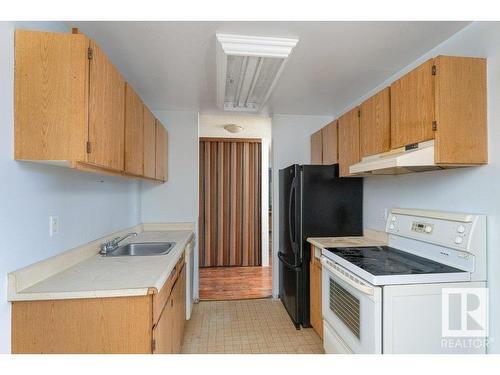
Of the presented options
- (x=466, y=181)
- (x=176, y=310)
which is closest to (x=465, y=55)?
(x=466, y=181)

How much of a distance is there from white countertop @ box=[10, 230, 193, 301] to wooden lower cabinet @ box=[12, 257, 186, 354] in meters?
0.04

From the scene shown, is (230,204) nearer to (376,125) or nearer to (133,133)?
(133,133)

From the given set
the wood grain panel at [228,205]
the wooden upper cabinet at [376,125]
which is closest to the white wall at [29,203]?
the wooden upper cabinet at [376,125]

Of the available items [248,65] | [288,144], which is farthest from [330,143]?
[248,65]

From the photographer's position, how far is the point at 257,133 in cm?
453

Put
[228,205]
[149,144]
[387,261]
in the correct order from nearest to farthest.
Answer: [387,261] < [149,144] < [228,205]

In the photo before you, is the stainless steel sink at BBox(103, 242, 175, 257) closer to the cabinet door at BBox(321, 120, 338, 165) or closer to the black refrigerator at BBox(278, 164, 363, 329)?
the black refrigerator at BBox(278, 164, 363, 329)

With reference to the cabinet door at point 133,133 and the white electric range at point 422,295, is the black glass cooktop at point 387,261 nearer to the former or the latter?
the white electric range at point 422,295

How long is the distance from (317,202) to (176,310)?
1.59m

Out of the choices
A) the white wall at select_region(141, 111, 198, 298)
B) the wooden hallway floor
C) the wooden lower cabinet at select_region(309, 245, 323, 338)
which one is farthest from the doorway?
the wooden lower cabinet at select_region(309, 245, 323, 338)

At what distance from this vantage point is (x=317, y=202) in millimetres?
2625

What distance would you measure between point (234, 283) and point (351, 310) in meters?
2.51

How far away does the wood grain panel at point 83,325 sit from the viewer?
122 cm

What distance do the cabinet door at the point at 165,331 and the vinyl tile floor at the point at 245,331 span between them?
0.69 metres
